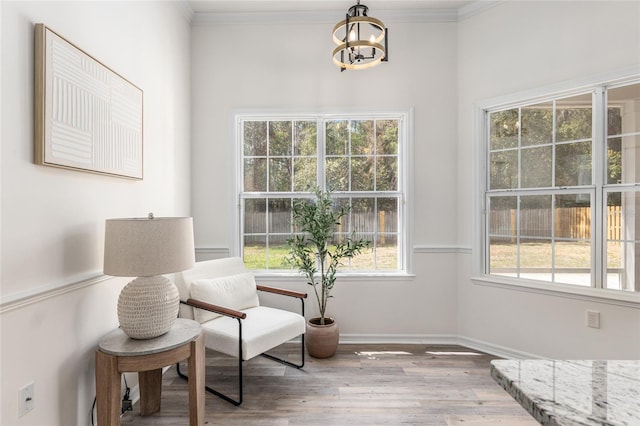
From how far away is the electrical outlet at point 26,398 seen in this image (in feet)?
4.45

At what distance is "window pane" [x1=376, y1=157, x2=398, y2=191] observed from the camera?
125 inches

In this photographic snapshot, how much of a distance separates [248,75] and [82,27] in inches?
60.6

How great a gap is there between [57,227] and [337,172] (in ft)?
7.35

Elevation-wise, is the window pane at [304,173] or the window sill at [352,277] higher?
the window pane at [304,173]

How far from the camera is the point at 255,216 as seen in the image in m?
3.21

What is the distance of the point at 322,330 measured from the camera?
2754 millimetres

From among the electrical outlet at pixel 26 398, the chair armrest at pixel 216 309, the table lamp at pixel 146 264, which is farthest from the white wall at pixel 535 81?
the electrical outlet at pixel 26 398

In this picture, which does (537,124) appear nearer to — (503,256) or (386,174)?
(503,256)

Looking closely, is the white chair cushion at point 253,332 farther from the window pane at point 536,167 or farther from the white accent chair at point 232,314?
the window pane at point 536,167

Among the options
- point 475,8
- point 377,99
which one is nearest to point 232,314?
point 377,99

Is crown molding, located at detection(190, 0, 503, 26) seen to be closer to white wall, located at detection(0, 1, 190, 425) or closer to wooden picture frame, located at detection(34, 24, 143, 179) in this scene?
white wall, located at detection(0, 1, 190, 425)

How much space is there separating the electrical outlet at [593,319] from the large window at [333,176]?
1467 millimetres

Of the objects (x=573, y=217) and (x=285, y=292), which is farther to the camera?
(x=285, y=292)

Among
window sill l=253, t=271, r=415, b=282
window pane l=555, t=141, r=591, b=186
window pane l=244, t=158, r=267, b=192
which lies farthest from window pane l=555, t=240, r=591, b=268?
window pane l=244, t=158, r=267, b=192
